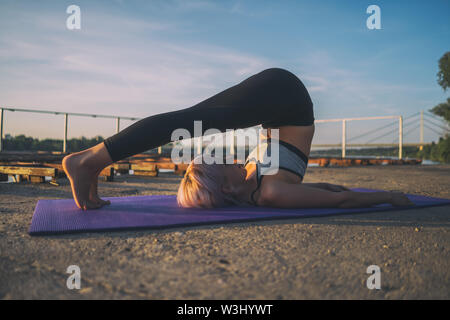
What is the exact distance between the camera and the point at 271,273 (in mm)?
718

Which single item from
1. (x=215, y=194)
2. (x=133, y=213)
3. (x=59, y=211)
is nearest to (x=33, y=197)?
(x=59, y=211)

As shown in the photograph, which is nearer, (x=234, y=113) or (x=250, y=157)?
(x=234, y=113)

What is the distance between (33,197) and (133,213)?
117 cm

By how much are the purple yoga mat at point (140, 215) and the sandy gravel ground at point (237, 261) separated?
5 centimetres

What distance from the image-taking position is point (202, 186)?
57.5 inches

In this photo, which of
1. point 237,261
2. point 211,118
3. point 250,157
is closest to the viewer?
point 237,261

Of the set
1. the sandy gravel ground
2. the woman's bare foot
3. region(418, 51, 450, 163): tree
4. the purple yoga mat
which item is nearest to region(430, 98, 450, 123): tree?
region(418, 51, 450, 163): tree

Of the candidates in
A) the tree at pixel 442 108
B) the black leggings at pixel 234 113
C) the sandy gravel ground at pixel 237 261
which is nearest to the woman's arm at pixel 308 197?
the sandy gravel ground at pixel 237 261

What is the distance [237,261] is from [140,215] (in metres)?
0.67

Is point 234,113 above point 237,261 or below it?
above

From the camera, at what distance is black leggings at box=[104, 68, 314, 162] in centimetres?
122

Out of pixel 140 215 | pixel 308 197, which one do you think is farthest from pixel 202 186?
pixel 308 197

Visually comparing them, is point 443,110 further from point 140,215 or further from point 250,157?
point 140,215

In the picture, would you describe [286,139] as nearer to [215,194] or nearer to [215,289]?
[215,194]
